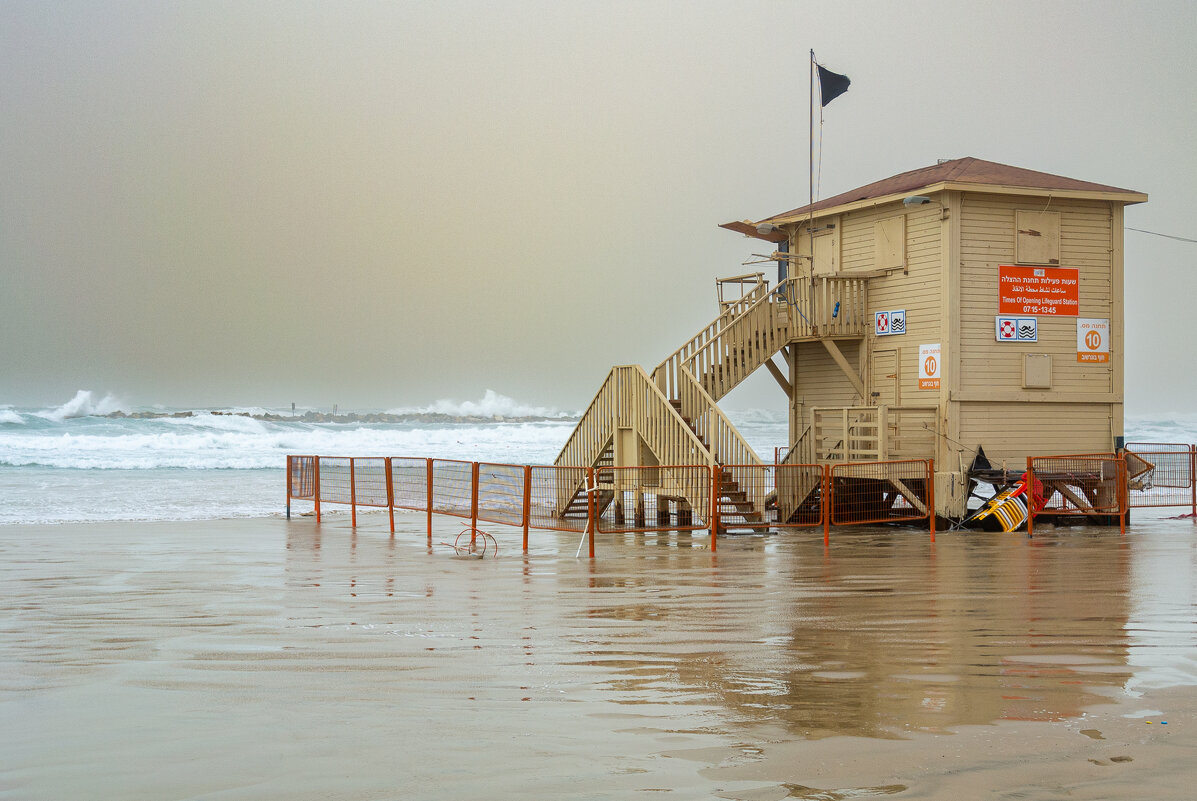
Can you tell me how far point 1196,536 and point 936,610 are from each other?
9571mm

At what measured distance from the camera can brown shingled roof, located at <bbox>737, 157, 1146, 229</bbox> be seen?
66.0ft

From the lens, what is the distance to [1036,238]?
66.8ft

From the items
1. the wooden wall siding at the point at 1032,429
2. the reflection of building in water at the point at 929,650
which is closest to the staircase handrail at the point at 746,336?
the wooden wall siding at the point at 1032,429

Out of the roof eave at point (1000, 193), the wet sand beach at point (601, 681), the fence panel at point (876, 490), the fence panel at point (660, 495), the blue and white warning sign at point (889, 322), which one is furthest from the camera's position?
the blue and white warning sign at point (889, 322)

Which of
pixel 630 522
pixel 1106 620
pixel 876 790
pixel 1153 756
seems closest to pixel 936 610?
pixel 1106 620

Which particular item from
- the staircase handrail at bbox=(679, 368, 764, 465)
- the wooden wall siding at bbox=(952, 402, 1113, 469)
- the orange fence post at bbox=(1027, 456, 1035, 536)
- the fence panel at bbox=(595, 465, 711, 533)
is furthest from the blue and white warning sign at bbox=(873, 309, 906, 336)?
the fence panel at bbox=(595, 465, 711, 533)

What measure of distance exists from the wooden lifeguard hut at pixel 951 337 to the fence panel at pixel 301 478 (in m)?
5.63

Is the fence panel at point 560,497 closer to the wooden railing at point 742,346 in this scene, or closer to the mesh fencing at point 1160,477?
the wooden railing at point 742,346

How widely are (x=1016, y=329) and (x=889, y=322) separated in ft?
7.74

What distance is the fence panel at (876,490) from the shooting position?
1927cm

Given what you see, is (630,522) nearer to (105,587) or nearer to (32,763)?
(105,587)

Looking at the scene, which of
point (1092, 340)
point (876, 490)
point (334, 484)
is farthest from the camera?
point (334, 484)

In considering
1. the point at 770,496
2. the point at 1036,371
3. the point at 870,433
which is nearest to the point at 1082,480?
the point at 1036,371

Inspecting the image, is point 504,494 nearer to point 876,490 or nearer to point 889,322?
point 876,490
